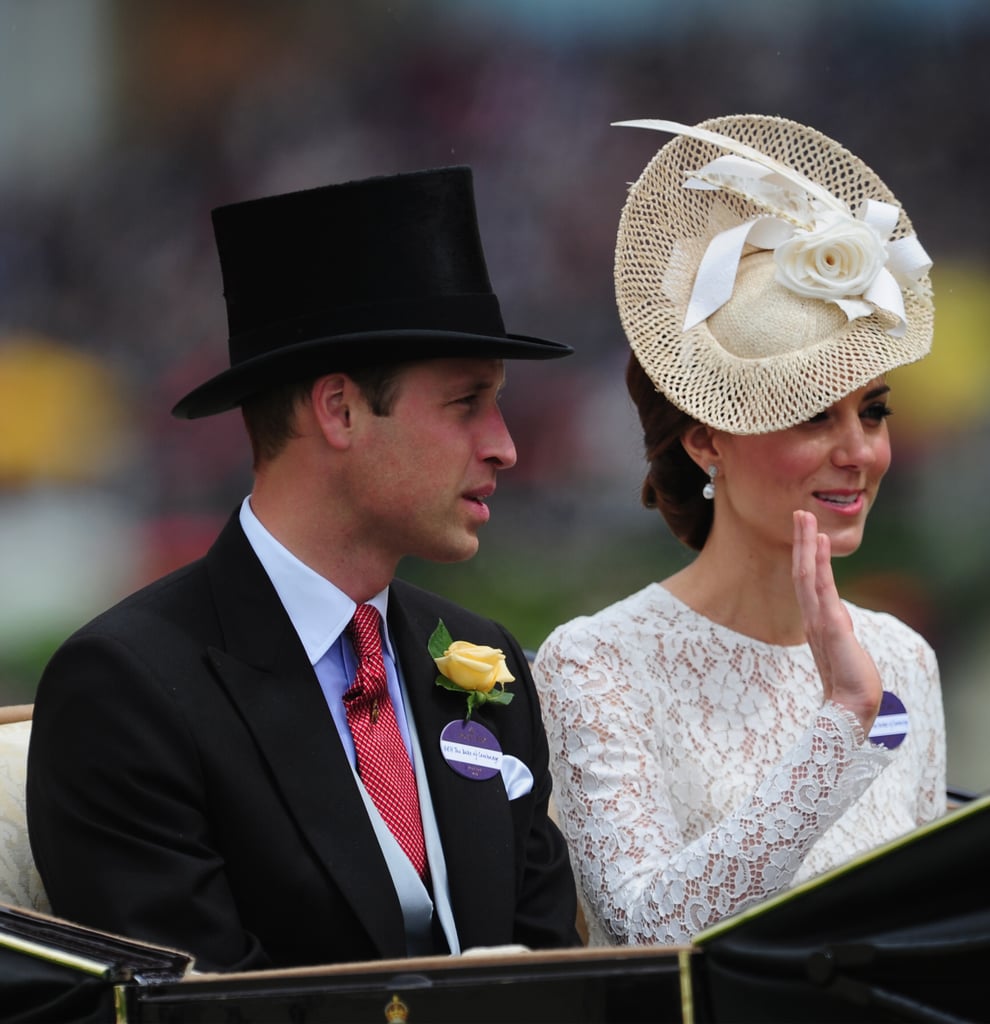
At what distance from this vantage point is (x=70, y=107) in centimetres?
413

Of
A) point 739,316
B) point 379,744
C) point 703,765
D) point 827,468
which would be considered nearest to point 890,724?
point 703,765

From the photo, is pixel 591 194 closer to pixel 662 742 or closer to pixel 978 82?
pixel 978 82

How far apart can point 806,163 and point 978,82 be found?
7.67 ft

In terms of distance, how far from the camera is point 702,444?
2.57m

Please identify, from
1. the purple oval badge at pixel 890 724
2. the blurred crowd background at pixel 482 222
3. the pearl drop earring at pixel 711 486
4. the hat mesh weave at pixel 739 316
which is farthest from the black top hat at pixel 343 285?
the blurred crowd background at pixel 482 222

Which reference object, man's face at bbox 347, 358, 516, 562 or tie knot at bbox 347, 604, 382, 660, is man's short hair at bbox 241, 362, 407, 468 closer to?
man's face at bbox 347, 358, 516, 562

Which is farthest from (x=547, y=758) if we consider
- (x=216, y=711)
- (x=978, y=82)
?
(x=978, y=82)

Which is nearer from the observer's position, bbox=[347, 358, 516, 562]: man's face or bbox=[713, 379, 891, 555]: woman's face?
bbox=[347, 358, 516, 562]: man's face

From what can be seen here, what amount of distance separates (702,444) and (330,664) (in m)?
0.85

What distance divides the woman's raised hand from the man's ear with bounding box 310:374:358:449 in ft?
2.27

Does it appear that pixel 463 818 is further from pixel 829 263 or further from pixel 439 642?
pixel 829 263

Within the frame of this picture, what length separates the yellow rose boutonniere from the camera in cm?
213

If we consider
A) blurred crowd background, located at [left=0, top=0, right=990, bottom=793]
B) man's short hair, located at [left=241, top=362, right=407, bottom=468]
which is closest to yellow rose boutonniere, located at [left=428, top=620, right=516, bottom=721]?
man's short hair, located at [left=241, top=362, right=407, bottom=468]

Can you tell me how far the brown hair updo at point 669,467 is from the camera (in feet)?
8.50
